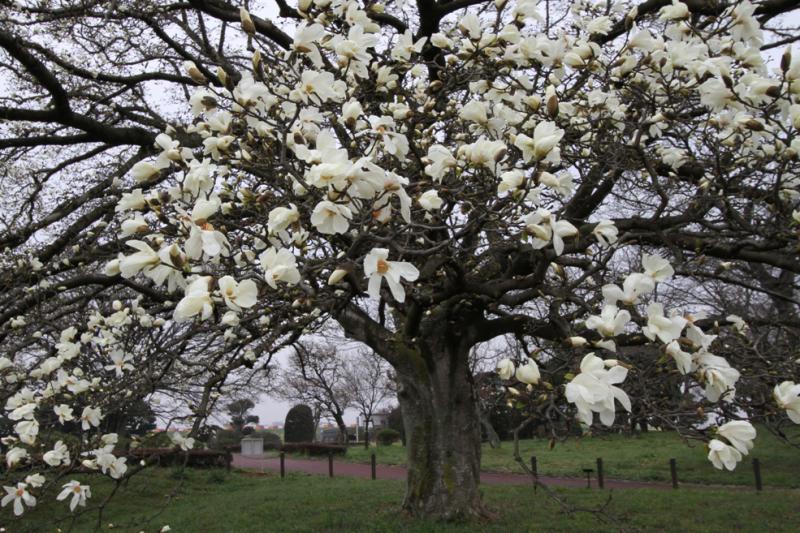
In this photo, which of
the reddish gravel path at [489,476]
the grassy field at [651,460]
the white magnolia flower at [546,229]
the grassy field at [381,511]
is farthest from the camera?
the grassy field at [651,460]

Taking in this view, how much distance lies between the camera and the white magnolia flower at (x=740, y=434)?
166 centimetres

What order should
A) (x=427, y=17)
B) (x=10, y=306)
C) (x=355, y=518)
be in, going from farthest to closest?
(x=355, y=518) → (x=427, y=17) → (x=10, y=306)

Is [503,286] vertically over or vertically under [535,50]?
under

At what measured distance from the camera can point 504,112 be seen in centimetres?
293

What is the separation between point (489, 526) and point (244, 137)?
216 inches

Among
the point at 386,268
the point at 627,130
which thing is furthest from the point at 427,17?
the point at 386,268

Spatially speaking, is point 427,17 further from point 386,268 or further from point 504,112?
point 386,268

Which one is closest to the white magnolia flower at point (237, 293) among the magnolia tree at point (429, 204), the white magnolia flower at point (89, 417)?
the magnolia tree at point (429, 204)

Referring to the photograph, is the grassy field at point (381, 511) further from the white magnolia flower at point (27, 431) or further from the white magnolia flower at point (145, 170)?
the white magnolia flower at point (145, 170)

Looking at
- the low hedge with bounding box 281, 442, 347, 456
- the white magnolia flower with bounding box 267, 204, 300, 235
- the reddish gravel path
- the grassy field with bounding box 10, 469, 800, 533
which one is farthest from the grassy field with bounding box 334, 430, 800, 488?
the white magnolia flower with bounding box 267, 204, 300, 235

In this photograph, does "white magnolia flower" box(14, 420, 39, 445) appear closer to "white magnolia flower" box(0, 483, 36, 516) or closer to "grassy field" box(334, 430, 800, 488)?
"white magnolia flower" box(0, 483, 36, 516)

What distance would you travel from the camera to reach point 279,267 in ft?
5.22

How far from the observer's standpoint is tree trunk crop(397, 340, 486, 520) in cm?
659

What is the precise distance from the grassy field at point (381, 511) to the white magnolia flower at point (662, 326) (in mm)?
5081
